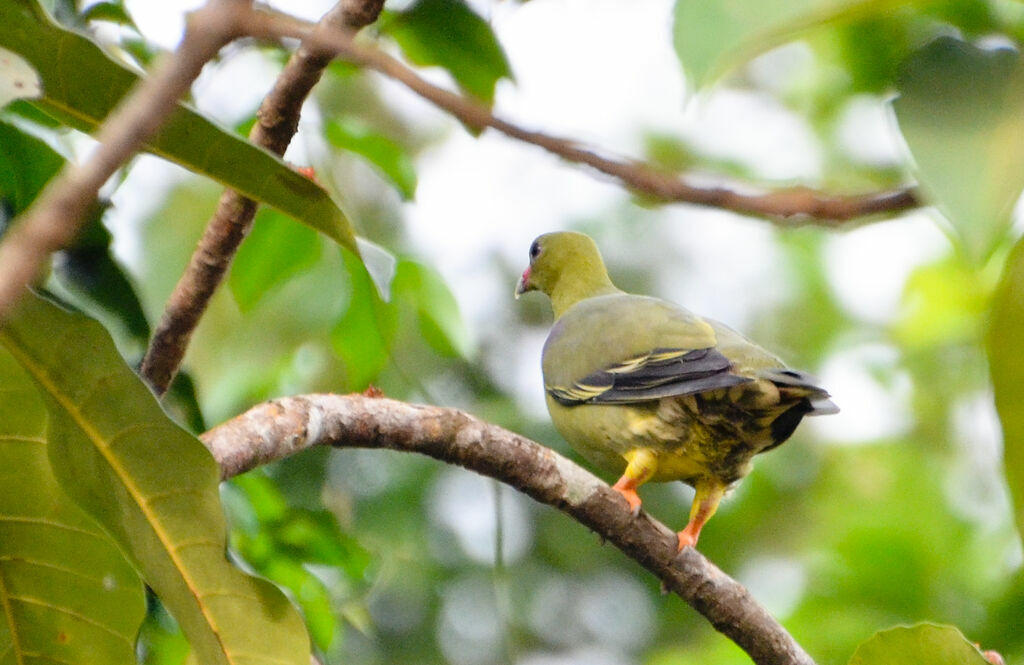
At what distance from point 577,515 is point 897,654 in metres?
0.68

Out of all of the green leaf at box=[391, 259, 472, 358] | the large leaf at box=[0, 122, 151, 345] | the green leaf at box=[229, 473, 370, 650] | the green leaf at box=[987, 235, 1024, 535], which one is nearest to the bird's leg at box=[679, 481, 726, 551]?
the green leaf at box=[391, 259, 472, 358]

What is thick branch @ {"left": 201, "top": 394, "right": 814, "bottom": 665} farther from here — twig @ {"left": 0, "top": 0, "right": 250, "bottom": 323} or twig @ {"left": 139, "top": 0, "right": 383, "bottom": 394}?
twig @ {"left": 0, "top": 0, "right": 250, "bottom": 323}

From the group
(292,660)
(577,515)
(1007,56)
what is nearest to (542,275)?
(577,515)

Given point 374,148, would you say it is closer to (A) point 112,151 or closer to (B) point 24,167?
(B) point 24,167

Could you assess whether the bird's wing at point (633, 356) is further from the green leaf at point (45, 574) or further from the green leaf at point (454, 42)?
the green leaf at point (45, 574)

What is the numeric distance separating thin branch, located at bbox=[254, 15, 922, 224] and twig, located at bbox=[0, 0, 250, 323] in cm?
11

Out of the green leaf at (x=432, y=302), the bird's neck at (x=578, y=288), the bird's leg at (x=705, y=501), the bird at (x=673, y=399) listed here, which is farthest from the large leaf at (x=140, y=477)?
the bird's neck at (x=578, y=288)

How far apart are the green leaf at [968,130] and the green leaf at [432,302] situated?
1745mm

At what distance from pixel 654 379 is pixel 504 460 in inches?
38.0

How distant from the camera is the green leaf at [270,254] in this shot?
2590mm

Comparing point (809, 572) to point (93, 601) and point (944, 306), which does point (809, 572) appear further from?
point (93, 601)

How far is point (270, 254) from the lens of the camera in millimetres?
2596

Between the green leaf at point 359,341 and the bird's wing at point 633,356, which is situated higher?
the green leaf at point 359,341

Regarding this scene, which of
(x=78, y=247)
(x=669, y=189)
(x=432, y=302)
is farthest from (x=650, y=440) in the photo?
(x=669, y=189)
